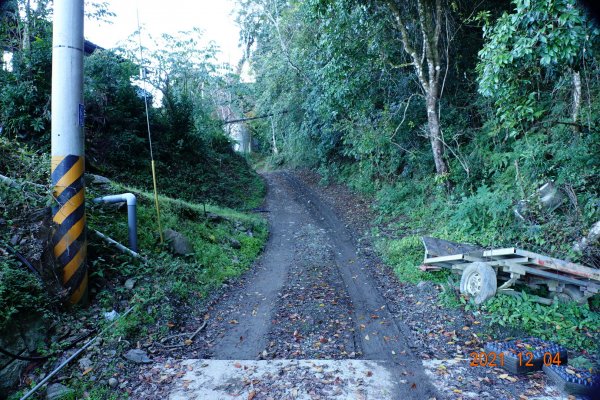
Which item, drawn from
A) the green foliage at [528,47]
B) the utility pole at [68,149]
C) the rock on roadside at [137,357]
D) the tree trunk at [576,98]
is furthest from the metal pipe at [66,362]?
the tree trunk at [576,98]

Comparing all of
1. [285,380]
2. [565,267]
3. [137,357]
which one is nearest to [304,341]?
[285,380]

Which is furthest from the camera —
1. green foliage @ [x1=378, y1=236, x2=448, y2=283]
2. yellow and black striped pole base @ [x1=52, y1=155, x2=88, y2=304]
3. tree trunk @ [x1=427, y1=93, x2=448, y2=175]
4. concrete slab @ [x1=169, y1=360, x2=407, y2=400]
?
tree trunk @ [x1=427, y1=93, x2=448, y2=175]

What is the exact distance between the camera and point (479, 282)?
225 inches

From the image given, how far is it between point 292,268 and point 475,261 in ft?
12.4

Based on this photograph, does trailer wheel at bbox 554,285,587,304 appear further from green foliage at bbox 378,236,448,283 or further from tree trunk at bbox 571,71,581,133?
tree trunk at bbox 571,71,581,133

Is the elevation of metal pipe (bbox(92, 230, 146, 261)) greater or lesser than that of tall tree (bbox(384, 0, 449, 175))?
lesser

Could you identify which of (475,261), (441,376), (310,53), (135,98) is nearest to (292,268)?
(475,261)

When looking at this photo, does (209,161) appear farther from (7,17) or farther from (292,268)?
(292,268)

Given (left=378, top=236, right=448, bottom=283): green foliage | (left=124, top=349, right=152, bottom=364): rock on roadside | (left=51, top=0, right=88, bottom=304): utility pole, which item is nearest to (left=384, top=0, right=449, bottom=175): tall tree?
(left=378, top=236, right=448, bottom=283): green foliage

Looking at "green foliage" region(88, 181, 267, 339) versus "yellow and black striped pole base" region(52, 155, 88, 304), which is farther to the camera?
"green foliage" region(88, 181, 267, 339)

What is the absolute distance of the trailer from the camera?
5180 mm

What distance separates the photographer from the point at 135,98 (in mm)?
13344

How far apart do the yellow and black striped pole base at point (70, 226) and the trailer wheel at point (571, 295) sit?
674cm

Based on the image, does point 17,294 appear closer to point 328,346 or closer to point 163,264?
point 163,264
